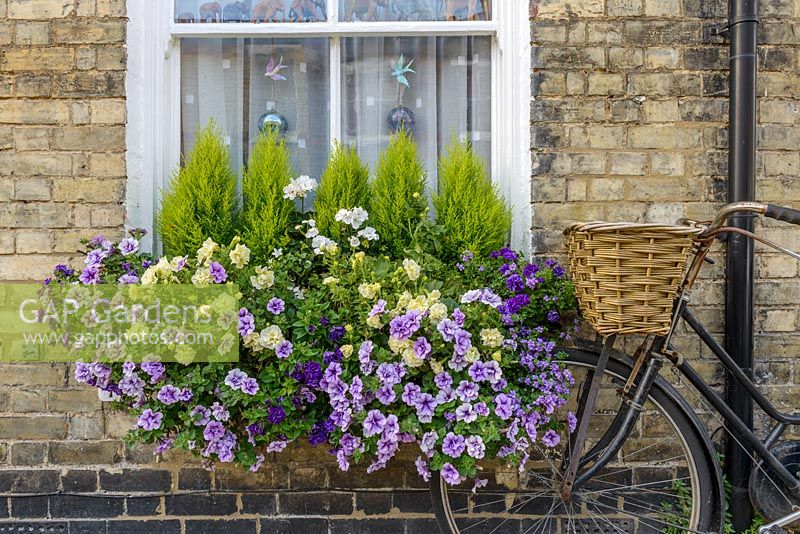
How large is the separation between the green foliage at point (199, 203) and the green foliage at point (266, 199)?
82 mm

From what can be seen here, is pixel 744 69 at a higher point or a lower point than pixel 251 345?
higher

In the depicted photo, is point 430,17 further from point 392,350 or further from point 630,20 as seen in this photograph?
point 392,350

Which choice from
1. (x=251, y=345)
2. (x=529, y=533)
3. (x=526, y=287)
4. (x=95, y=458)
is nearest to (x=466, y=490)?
(x=529, y=533)

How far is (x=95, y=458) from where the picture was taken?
2.74 m

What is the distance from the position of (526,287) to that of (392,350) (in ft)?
1.84

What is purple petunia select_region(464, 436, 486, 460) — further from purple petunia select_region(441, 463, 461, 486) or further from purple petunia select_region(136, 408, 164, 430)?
purple petunia select_region(136, 408, 164, 430)

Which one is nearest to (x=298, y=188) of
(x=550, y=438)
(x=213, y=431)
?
(x=213, y=431)

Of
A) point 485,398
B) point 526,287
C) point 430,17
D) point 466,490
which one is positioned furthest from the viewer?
point 430,17

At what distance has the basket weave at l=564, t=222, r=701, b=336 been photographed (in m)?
2.15

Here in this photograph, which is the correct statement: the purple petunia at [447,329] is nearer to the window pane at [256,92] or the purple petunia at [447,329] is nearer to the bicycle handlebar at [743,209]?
the bicycle handlebar at [743,209]

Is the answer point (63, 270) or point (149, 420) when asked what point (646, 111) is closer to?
point (149, 420)

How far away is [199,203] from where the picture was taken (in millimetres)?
2729

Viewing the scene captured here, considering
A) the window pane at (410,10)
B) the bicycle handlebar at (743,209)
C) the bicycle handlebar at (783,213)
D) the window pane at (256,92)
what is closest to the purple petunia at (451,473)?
the bicycle handlebar at (743,209)

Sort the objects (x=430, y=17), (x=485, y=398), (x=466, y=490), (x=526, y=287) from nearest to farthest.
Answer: (x=485, y=398) < (x=526, y=287) < (x=466, y=490) < (x=430, y=17)
